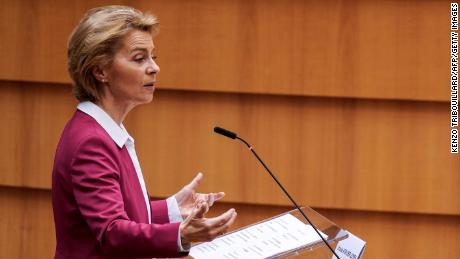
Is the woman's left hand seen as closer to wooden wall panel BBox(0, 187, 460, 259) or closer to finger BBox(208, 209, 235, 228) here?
finger BBox(208, 209, 235, 228)

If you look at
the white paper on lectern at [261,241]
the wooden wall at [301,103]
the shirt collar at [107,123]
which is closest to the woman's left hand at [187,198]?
the white paper on lectern at [261,241]

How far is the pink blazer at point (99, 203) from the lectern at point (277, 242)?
0.15m

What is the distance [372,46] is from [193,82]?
515mm

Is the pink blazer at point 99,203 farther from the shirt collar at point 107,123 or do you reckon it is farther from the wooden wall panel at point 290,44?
the wooden wall panel at point 290,44

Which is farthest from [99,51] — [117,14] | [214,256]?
[214,256]

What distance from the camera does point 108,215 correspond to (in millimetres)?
1364

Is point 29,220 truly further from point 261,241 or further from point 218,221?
point 218,221

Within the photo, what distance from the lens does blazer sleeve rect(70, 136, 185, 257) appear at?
53.3 inches

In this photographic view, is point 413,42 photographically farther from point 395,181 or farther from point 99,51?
point 99,51

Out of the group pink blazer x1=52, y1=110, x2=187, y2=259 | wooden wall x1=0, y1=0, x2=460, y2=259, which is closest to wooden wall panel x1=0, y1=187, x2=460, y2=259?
wooden wall x1=0, y1=0, x2=460, y2=259

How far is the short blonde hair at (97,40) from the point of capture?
149 centimetres

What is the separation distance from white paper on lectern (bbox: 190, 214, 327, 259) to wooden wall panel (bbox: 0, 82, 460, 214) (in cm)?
74

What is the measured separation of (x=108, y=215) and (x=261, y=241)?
0.34m

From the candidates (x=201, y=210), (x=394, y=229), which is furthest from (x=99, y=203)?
(x=394, y=229)
